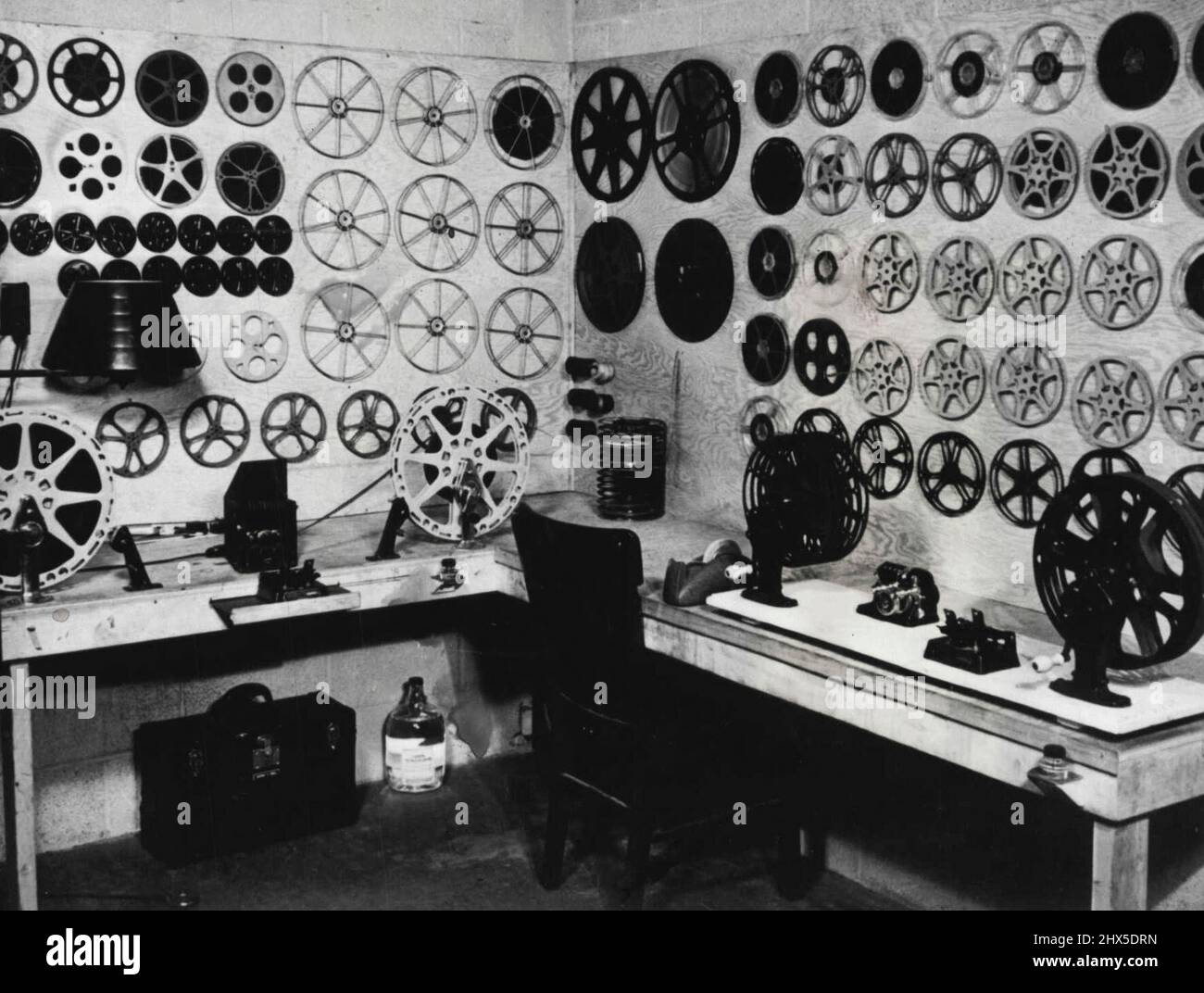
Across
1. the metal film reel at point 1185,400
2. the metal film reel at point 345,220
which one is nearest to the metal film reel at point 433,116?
the metal film reel at point 345,220

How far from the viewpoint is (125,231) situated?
4.07 metres

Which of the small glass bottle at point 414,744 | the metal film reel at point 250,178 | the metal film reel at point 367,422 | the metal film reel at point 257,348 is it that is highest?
the metal film reel at point 250,178

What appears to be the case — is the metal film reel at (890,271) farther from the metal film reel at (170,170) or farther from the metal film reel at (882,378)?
the metal film reel at (170,170)

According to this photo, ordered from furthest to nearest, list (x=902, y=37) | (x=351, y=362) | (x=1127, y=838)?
(x=351, y=362) < (x=902, y=37) < (x=1127, y=838)

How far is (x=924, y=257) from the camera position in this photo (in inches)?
144

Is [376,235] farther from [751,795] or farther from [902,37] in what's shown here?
[751,795]

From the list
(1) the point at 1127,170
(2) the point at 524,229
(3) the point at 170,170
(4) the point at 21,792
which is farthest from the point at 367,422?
(1) the point at 1127,170

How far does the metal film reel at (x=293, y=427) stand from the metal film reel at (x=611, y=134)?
1.26 meters

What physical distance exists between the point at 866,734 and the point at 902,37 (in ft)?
6.22

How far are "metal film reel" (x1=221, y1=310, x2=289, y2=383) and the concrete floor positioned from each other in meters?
1.46

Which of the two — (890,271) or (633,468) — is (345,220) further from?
(890,271)

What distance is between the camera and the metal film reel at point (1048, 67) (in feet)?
10.6

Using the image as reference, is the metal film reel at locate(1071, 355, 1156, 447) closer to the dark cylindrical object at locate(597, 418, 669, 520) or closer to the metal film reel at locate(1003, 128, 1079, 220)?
the metal film reel at locate(1003, 128, 1079, 220)
